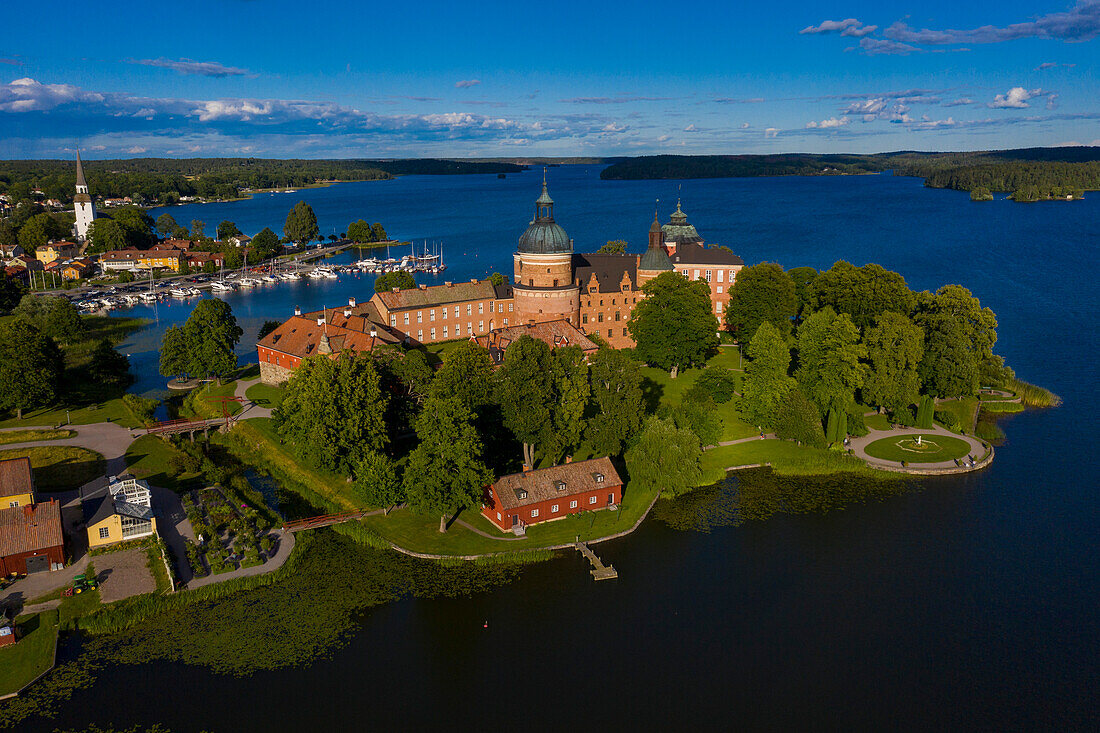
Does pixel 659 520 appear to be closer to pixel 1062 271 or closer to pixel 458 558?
pixel 458 558

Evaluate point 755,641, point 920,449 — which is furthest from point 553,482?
point 920,449

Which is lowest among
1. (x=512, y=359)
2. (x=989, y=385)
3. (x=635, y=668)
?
(x=635, y=668)

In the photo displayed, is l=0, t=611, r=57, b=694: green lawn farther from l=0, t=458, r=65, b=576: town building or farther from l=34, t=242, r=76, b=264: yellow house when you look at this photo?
l=34, t=242, r=76, b=264: yellow house

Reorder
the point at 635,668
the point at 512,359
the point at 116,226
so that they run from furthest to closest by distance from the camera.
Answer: the point at 116,226 → the point at 512,359 → the point at 635,668

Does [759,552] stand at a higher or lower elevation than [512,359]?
lower

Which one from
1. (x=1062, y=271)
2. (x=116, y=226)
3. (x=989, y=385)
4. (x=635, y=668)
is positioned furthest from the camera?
(x=116, y=226)

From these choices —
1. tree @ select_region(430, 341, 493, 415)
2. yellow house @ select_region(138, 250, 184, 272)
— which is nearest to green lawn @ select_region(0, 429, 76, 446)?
tree @ select_region(430, 341, 493, 415)

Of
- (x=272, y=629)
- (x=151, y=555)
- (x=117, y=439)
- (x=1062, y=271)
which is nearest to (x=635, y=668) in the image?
(x=272, y=629)

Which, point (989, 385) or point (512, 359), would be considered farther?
point (989, 385)

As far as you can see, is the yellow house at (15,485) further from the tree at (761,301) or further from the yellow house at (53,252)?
the yellow house at (53,252)
